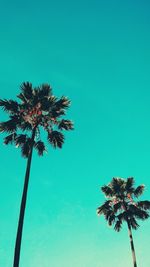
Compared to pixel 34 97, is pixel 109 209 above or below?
below

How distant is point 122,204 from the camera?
3020 centimetres

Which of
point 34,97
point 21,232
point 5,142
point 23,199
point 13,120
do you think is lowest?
point 21,232

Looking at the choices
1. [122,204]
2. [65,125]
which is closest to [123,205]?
[122,204]

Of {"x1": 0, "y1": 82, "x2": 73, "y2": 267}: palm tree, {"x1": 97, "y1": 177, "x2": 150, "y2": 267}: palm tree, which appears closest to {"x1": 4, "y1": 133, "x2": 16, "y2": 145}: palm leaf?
{"x1": 0, "y1": 82, "x2": 73, "y2": 267}: palm tree

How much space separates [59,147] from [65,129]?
1.52m

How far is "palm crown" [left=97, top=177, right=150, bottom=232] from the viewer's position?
97.0 ft

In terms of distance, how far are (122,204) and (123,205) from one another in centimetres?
15

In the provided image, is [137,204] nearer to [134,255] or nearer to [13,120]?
[134,255]

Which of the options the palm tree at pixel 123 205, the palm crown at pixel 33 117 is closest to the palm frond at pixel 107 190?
the palm tree at pixel 123 205

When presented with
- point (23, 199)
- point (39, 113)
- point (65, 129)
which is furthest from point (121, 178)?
point (23, 199)

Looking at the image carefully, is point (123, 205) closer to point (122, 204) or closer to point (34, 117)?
point (122, 204)

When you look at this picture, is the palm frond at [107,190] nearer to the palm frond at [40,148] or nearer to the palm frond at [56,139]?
the palm frond at [56,139]

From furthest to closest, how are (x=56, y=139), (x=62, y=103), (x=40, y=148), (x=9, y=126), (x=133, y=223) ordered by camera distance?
1. (x=133, y=223)
2. (x=62, y=103)
3. (x=56, y=139)
4. (x=40, y=148)
5. (x=9, y=126)

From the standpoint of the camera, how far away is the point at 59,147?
70.9ft
